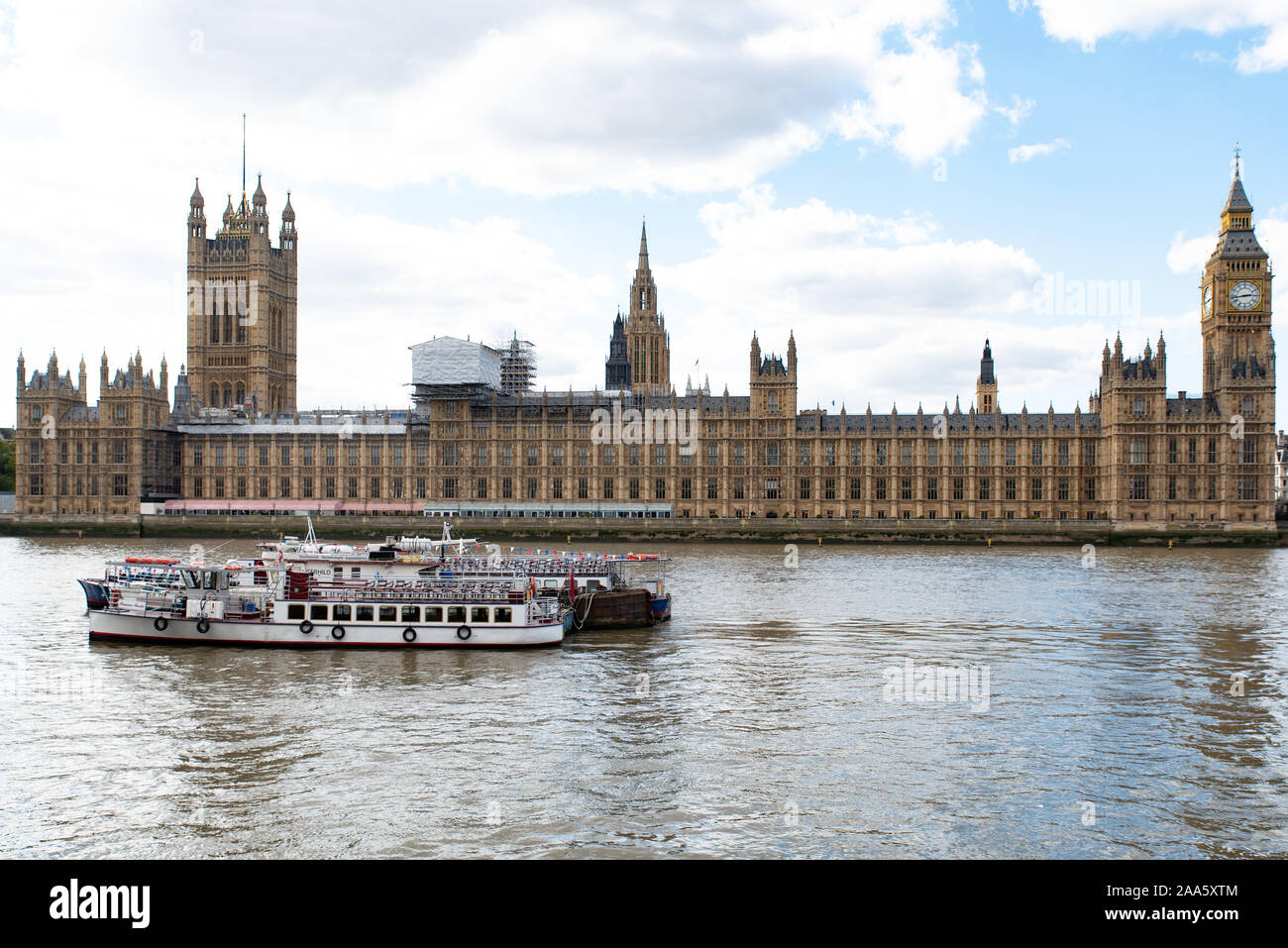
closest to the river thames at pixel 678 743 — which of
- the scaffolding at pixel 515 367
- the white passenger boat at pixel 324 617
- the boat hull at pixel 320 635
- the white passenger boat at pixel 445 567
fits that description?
the boat hull at pixel 320 635

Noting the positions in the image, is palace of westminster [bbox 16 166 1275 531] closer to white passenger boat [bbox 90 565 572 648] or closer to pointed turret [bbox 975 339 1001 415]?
pointed turret [bbox 975 339 1001 415]

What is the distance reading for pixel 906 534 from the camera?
92.3 meters

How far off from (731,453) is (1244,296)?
162ft

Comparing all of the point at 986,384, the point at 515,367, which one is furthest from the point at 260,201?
the point at 986,384

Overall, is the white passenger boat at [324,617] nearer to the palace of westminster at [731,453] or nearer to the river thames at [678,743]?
the river thames at [678,743]

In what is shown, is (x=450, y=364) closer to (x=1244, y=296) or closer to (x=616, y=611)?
(x=616, y=611)

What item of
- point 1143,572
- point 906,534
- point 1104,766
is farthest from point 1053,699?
point 906,534

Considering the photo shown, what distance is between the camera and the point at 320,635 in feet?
116

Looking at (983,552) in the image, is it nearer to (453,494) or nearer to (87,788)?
(453,494)

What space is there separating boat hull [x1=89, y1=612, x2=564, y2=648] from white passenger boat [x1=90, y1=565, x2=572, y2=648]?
0.03 meters

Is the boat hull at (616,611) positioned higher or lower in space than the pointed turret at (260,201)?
lower

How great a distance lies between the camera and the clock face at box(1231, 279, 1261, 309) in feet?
327

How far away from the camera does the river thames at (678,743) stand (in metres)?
17.3

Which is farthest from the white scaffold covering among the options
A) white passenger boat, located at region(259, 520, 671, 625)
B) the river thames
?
the river thames
